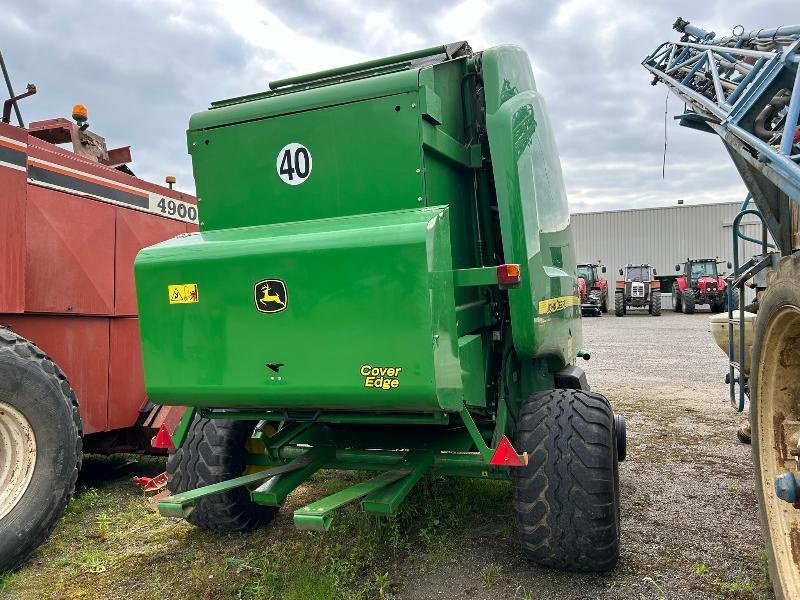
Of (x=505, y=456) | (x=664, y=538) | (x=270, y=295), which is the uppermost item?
(x=270, y=295)

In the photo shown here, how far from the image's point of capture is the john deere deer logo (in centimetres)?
277

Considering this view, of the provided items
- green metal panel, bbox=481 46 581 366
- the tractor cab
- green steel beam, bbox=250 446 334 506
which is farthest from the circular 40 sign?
the tractor cab

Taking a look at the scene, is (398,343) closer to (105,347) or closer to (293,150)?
(293,150)

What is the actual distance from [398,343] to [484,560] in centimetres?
150

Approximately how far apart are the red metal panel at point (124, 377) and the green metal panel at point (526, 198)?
10.1ft

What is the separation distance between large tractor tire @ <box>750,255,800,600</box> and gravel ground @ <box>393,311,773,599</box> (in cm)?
47

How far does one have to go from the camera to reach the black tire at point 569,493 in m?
2.99

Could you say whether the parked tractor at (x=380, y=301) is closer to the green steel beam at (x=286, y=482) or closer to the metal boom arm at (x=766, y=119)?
the green steel beam at (x=286, y=482)

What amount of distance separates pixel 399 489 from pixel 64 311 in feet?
9.69

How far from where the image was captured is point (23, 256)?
4.11 meters

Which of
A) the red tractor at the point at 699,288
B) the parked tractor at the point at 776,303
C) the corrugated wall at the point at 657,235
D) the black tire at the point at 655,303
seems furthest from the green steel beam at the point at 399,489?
the corrugated wall at the point at 657,235

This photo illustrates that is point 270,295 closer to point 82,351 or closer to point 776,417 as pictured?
point 776,417

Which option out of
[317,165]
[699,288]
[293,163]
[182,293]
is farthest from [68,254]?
[699,288]

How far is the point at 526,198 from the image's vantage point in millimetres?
3232
